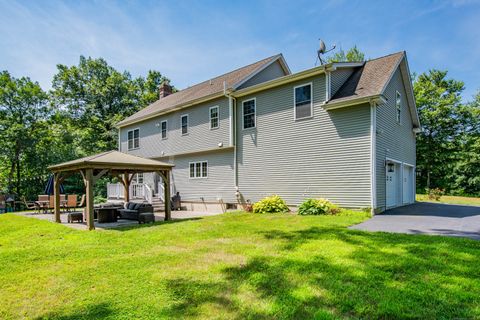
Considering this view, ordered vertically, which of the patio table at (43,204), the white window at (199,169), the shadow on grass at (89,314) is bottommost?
the patio table at (43,204)

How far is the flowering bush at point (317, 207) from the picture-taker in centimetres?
1053

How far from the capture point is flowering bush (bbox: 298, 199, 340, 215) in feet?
34.6

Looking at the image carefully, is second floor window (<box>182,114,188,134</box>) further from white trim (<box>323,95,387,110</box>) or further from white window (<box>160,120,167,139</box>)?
white trim (<box>323,95,387,110</box>)

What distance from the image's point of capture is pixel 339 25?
16.7 m

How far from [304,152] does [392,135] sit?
4.05 meters

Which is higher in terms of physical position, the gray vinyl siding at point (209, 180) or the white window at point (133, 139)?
the white window at point (133, 139)

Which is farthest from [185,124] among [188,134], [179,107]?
[179,107]

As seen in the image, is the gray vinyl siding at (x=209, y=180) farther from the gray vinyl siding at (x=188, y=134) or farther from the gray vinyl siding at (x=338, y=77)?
the gray vinyl siding at (x=338, y=77)

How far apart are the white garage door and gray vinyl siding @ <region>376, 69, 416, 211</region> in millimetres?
425

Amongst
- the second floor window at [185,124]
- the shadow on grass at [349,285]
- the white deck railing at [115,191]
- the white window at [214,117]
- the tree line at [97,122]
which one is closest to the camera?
the shadow on grass at [349,285]

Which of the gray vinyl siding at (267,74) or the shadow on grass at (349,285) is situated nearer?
the shadow on grass at (349,285)

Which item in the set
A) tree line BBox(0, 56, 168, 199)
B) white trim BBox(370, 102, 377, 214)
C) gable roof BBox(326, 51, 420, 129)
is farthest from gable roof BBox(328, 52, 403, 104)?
tree line BBox(0, 56, 168, 199)

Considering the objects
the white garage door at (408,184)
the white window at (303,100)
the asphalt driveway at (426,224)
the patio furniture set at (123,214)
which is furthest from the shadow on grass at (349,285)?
the white garage door at (408,184)

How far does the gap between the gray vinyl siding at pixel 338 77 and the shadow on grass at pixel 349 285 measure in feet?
24.0
